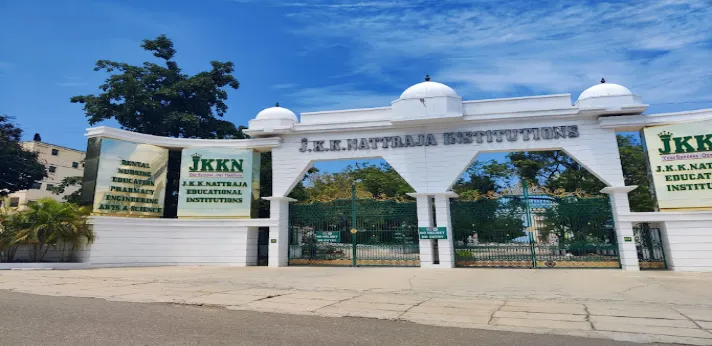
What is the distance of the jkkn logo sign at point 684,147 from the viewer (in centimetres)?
1142

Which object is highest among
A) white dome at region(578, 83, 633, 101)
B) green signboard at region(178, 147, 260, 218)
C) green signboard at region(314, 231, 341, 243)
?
white dome at region(578, 83, 633, 101)

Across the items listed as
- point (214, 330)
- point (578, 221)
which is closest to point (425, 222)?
point (578, 221)

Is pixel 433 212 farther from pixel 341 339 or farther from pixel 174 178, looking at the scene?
pixel 174 178

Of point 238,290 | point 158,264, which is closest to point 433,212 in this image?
point 238,290

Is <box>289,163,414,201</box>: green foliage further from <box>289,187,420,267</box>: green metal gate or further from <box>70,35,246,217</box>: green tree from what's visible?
<box>289,187,420,267</box>: green metal gate

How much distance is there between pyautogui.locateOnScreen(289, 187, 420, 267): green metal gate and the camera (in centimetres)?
1320

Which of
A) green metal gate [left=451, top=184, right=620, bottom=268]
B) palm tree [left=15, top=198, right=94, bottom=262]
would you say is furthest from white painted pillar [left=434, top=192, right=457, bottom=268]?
palm tree [left=15, top=198, right=94, bottom=262]

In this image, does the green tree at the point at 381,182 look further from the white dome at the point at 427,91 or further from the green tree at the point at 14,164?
the green tree at the point at 14,164

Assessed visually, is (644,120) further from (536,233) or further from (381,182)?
(381,182)

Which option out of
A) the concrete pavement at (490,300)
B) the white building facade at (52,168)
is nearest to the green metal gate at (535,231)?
the concrete pavement at (490,300)

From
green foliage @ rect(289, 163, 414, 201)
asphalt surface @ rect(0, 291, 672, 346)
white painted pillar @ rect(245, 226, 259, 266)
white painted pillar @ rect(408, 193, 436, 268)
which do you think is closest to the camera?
asphalt surface @ rect(0, 291, 672, 346)

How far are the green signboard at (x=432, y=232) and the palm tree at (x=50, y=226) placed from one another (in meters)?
10.5

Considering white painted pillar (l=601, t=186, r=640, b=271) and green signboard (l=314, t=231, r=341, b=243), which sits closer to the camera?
white painted pillar (l=601, t=186, r=640, b=271)

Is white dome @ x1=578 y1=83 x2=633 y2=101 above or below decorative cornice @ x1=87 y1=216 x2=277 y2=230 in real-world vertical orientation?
above
